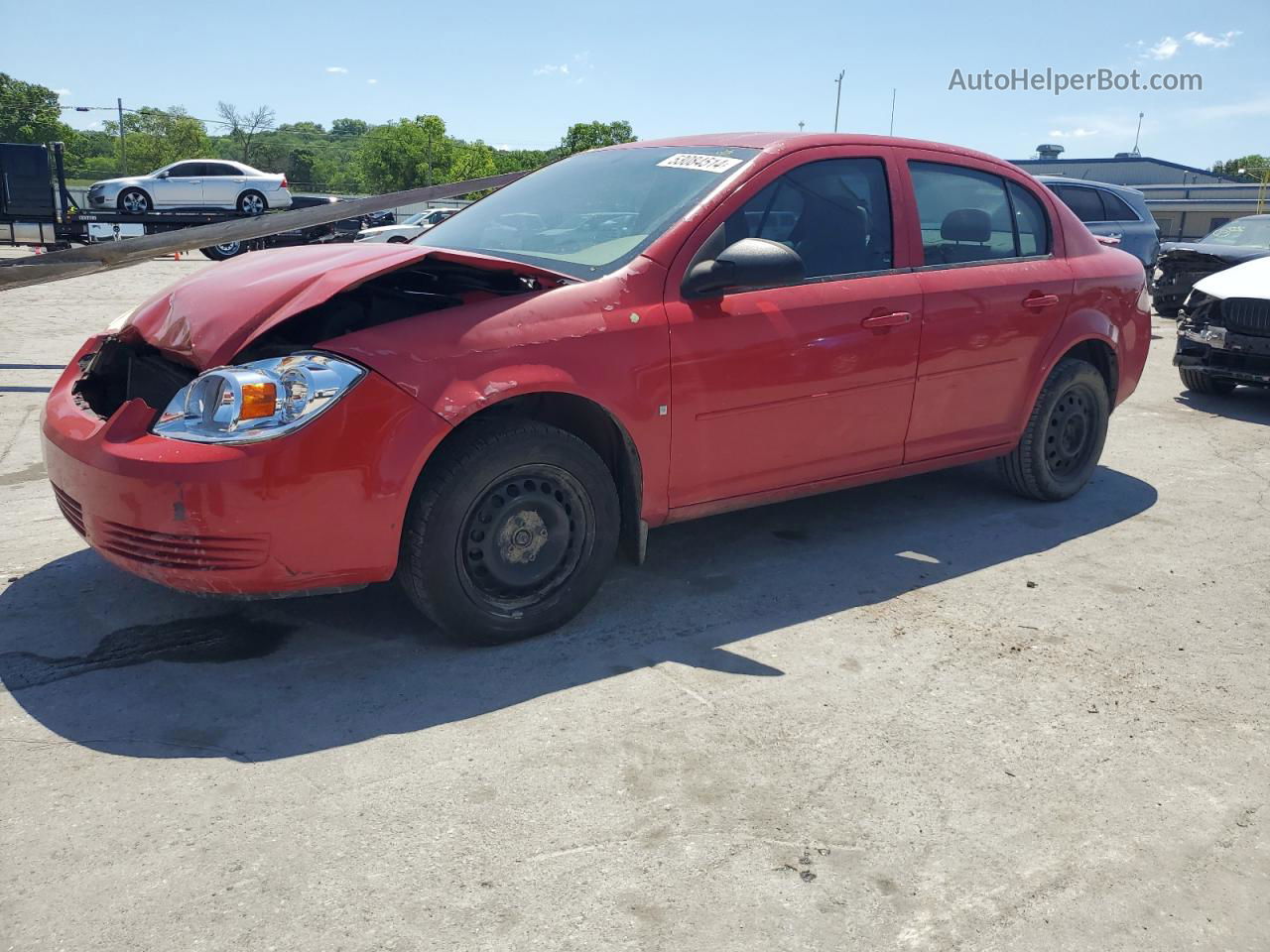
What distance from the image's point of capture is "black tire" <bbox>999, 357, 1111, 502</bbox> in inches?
202

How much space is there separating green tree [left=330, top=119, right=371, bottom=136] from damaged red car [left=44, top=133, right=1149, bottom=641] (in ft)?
642

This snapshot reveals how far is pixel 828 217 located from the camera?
4.22 metres

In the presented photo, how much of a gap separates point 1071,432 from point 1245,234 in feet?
28.9

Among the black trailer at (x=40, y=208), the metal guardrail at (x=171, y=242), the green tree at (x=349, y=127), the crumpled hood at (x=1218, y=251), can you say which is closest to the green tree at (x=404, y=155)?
the green tree at (x=349, y=127)

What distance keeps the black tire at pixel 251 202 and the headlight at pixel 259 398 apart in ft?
85.4

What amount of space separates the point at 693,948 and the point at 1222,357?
25.2 feet

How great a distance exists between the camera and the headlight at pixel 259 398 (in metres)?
3.00

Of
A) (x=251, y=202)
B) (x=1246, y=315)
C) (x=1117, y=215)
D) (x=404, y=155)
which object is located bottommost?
(x=1246, y=315)

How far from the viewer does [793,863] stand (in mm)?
2414

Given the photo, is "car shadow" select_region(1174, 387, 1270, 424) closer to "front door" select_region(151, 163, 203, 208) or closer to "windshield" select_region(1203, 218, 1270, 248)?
"windshield" select_region(1203, 218, 1270, 248)

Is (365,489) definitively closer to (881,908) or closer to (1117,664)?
(881,908)

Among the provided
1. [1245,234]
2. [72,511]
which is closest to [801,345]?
[72,511]

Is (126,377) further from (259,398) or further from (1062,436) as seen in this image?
(1062,436)

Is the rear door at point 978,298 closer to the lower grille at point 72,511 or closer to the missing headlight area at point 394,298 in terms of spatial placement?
the missing headlight area at point 394,298
